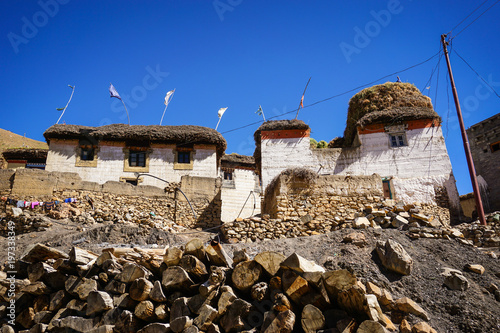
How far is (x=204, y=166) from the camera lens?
20.5 m

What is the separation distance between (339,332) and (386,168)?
15.0 meters

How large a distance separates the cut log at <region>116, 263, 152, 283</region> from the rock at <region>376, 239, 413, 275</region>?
432cm

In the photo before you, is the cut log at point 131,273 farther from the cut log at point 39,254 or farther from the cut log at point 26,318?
the cut log at point 26,318

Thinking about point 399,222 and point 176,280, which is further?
point 399,222

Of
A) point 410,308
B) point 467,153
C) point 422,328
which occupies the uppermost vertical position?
point 467,153

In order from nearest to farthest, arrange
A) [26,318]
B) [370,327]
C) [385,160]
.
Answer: [370,327] → [26,318] → [385,160]

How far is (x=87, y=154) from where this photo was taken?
20.2m

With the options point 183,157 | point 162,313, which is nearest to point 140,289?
point 162,313

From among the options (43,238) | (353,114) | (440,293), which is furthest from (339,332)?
(353,114)

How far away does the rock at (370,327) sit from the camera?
3.72 m

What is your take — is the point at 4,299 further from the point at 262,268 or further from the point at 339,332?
the point at 339,332

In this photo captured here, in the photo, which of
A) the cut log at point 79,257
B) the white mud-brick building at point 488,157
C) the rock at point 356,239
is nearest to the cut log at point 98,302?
the cut log at point 79,257

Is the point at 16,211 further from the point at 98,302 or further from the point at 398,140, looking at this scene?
the point at 398,140

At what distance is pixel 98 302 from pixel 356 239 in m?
5.27
